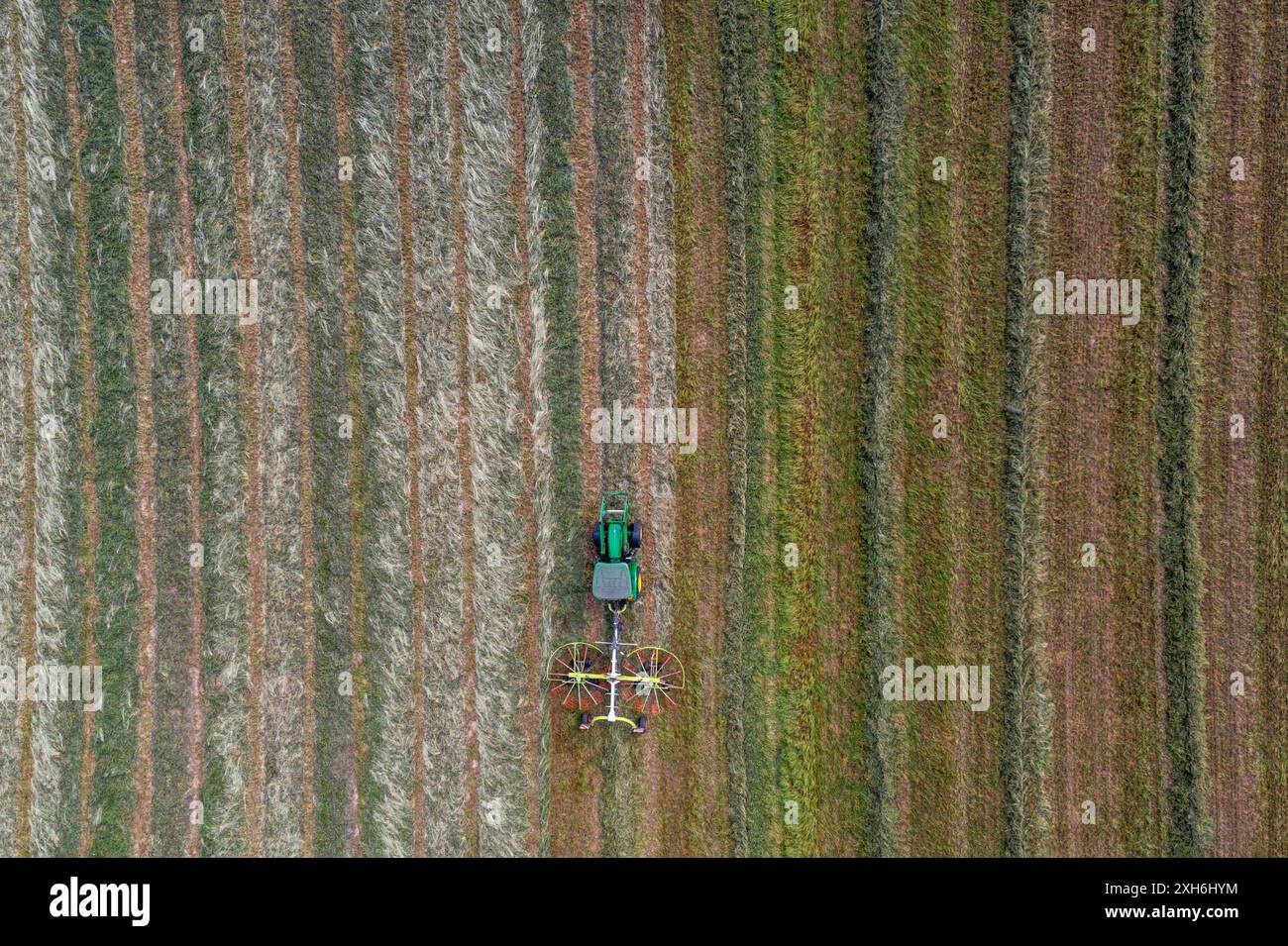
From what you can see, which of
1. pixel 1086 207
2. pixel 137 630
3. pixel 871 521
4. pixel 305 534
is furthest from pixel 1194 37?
pixel 137 630

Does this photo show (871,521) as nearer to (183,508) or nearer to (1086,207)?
(1086,207)

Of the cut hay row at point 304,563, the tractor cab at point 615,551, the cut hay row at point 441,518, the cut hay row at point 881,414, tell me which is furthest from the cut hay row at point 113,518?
the cut hay row at point 881,414

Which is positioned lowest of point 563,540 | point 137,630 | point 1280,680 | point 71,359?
point 1280,680

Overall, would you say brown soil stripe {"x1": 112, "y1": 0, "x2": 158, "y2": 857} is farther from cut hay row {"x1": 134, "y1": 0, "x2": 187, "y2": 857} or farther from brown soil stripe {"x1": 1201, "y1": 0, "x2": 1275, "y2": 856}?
brown soil stripe {"x1": 1201, "y1": 0, "x2": 1275, "y2": 856}

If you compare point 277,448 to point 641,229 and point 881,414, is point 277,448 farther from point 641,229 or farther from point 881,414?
point 881,414

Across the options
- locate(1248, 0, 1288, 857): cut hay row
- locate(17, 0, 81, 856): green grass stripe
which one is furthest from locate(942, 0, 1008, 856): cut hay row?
locate(17, 0, 81, 856): green grass stripe
